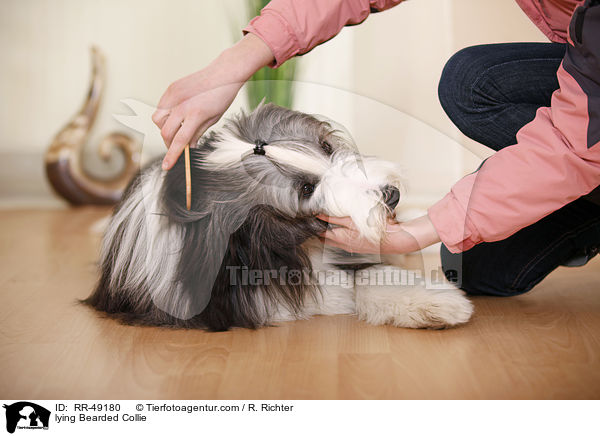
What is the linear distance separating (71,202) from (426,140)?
3184 millimetres

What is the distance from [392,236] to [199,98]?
575 mm

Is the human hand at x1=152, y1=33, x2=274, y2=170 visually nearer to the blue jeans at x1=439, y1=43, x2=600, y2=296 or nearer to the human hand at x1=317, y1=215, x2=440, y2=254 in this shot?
the human hand at x1=317, y1=215, x2=440, y2=254

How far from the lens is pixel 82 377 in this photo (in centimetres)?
135

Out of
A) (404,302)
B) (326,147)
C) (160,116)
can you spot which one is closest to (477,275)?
(404,302)

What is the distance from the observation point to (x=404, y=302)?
1.65 metres

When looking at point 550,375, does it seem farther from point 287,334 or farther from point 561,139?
point 287,334

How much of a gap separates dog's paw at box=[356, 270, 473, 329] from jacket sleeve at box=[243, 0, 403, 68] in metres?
0.69

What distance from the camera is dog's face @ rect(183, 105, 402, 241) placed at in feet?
4.71

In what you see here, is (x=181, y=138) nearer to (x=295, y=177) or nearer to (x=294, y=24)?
(x=295, y=177)

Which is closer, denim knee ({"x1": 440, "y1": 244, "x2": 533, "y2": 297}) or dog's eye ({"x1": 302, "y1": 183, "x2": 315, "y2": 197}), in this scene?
dog's eye ({"x1": 302, "y1": 183, "x2": 315, "y2": 197})

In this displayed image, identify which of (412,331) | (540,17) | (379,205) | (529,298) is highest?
(540,17)
